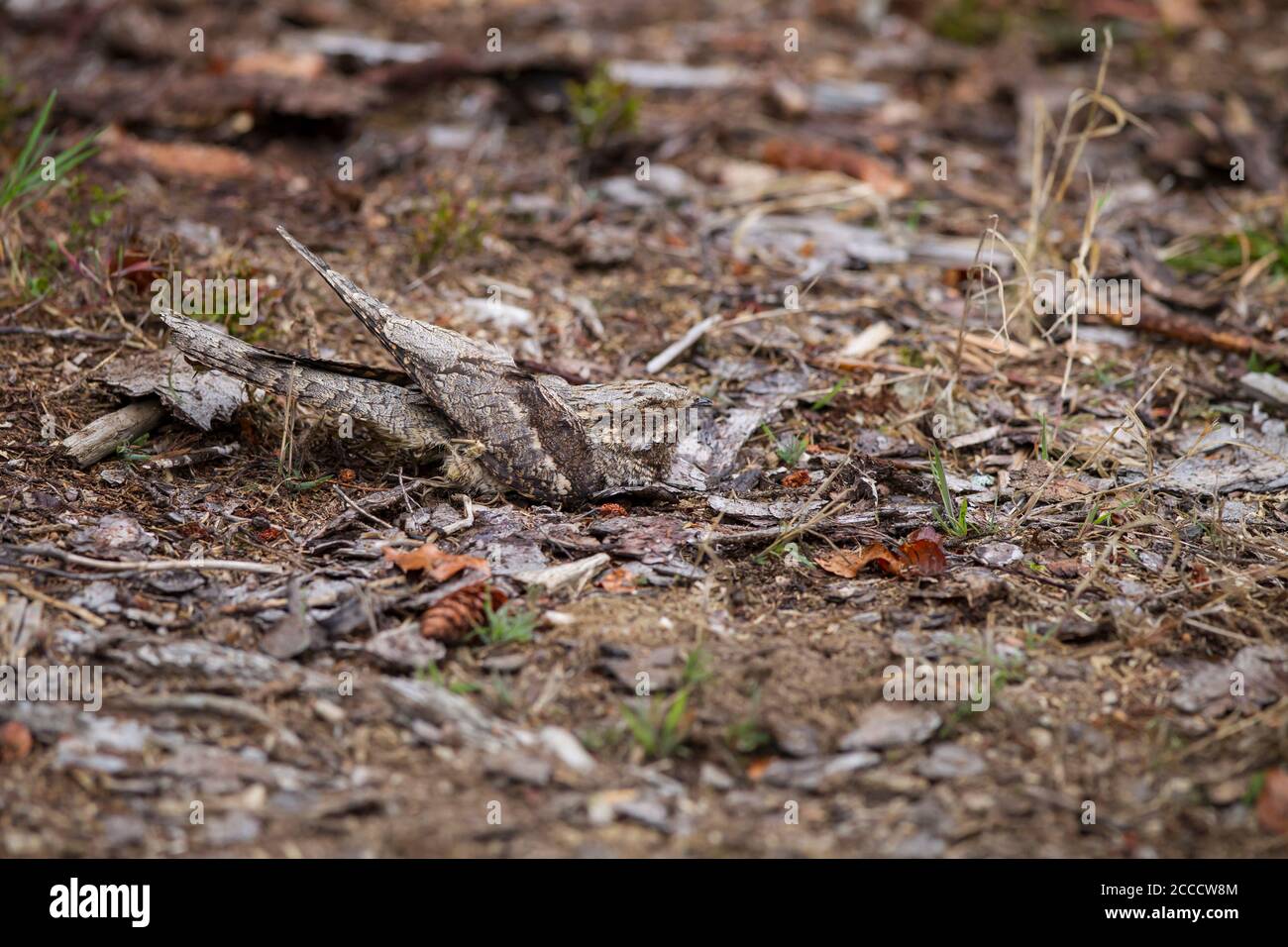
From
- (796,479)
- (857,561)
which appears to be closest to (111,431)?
(796,479)

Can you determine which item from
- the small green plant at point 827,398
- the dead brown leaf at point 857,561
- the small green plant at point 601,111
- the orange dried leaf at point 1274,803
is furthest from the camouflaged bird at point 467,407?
the small green plant at point 601,111

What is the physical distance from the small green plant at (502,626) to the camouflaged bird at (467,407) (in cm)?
60

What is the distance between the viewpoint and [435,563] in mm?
3154

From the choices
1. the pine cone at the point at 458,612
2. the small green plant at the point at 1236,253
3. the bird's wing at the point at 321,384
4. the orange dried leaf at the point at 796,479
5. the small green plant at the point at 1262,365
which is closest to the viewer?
the pine cone at the point at 458,612

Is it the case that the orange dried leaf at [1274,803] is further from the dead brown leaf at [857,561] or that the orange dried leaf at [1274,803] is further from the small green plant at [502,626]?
the small green plant at [502,626]

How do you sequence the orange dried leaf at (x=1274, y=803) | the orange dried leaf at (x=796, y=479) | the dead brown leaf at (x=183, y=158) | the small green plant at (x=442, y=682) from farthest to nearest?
the dead brown leaf at (x=183, y=158) < the orange dried leaf at (x=796, y=479) < the small green plant at (x=442, y=682) < the orange dried leaf at (x=1274, y=803)

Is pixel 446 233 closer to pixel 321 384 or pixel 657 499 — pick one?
pixel 321 384

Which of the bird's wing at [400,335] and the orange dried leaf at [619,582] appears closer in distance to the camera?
the orange dried leaf at [619,582]

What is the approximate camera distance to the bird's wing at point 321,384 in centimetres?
345

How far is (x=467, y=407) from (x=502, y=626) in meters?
0.82

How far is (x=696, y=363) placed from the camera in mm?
4398
